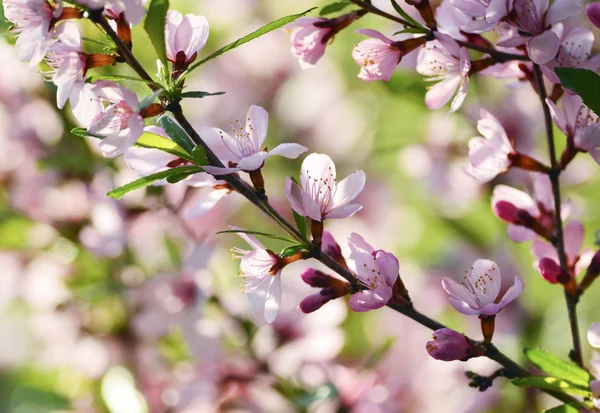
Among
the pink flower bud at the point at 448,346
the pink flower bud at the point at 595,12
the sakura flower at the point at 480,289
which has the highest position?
the pink flower bud at the point at 595,12

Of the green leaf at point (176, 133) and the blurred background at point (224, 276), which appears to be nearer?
the green leaf at point (176, 133)

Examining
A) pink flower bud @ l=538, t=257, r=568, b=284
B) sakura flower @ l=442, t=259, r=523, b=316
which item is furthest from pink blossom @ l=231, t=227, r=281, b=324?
pink flower bud @ l=538, t=257, r=568, b=284

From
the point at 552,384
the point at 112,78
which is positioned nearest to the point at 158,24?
the point at 112,78

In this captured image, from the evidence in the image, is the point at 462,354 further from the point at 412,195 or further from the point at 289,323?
the point at 412,195

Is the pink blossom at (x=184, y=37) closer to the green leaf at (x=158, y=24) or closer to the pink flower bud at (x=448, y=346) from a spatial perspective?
the green leaf at (x=158, y=24)

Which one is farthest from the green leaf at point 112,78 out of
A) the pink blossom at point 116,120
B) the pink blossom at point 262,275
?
the pink blossom at point 262,275

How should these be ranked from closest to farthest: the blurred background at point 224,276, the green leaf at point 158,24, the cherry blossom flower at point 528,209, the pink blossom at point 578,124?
the green leaf at point 158,24 < the pink blossom at point 578,124 < the cherry blossom flower at point 528,209 < the blurred background at point 224,276

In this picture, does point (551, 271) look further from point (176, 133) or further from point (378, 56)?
point (176, 133)
